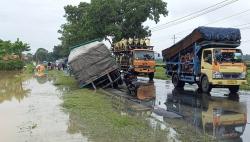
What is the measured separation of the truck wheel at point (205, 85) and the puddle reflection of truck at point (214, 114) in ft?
8.11

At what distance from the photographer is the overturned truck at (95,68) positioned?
83.2ft

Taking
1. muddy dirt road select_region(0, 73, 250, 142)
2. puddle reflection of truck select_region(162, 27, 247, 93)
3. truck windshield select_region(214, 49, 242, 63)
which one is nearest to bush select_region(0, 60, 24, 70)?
puddle reflection of truck select_region(162, 27, 247, 93)

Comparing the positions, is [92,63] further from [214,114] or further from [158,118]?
[158,118]

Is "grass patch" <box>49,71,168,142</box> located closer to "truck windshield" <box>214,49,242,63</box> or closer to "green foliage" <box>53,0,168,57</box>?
"truck windshield" <box>214,49,242,63</box>

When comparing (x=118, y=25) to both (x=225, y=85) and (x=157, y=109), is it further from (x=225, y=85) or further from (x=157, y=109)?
(x=157, y=109)

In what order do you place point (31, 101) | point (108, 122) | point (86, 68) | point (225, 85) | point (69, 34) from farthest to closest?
point (69, 34) < point (86, 68) < point (225, 85) < point (31, 101) < point (108, 122)

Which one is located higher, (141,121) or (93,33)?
(93,33)

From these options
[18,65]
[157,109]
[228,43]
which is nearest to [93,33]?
[18,65]

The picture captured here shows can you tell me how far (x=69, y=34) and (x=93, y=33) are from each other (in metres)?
14.2

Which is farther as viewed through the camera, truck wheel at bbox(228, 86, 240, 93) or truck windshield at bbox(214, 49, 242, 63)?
truck wheel at bbox(228, 86, 240, 93)

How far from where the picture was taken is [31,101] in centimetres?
1841

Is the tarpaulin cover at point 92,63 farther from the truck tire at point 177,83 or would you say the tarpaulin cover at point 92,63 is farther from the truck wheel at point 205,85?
the truck wheel at point 205,85

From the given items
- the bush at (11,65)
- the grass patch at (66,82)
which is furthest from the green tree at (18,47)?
the grass patch at (66,82)

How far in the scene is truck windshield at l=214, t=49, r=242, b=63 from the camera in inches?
835
